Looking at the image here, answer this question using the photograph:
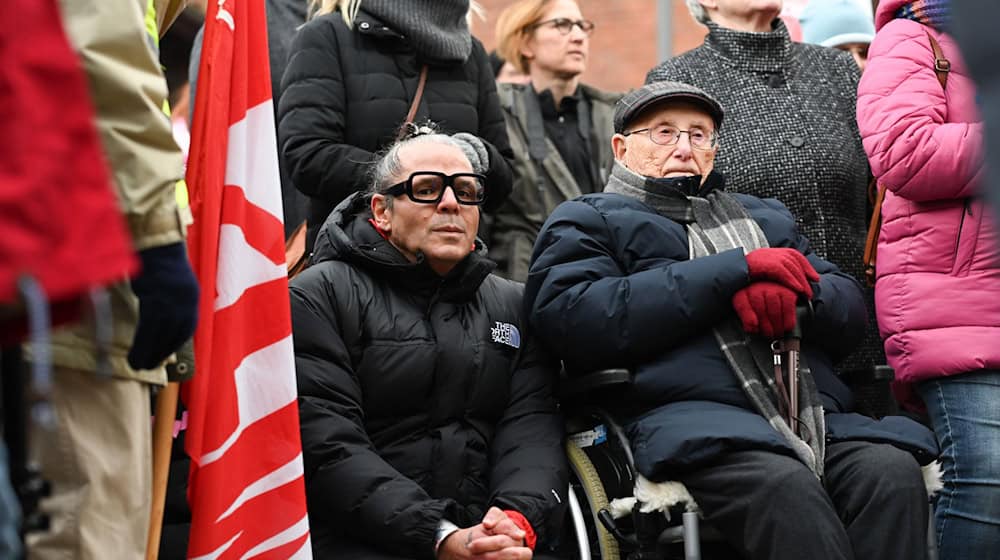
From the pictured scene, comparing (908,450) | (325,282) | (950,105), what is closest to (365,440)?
(325,282)

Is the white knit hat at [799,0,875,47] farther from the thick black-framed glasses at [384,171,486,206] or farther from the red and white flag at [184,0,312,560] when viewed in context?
the red and white flag at [184,0,312,560]

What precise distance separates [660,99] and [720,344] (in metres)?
0.99

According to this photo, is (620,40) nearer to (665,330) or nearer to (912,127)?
(912,127)

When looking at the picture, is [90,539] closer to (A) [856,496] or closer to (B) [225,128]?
(B) [225,128]

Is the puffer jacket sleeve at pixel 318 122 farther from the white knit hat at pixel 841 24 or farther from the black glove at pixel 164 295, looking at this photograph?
the white knit hat at pixel 841 24

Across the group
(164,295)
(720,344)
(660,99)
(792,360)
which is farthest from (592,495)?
(164,295)

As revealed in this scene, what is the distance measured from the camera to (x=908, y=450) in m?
4.29

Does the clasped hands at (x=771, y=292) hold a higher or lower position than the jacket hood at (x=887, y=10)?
lower

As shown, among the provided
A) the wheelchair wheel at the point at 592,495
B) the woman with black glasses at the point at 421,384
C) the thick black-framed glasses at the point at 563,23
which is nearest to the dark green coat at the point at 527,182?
the thick black-framed glasses at the point at 563,23

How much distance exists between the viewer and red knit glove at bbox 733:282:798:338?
166 inches

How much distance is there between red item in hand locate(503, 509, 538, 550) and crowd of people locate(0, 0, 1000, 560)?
0.06 ft

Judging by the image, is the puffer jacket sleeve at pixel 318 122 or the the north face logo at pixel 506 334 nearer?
the the north face logo at pixel 506 334

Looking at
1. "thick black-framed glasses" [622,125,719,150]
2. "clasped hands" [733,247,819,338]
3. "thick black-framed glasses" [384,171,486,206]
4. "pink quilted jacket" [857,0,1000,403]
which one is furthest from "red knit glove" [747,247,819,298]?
"thick black-framed glasses" [384,171,486,206]

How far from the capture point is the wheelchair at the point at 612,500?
3975mm
